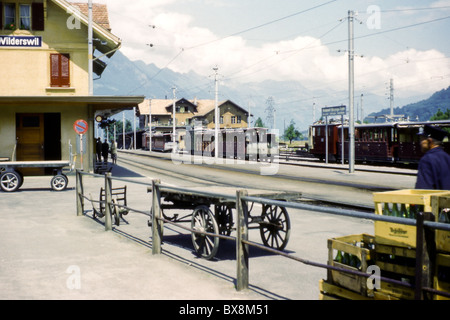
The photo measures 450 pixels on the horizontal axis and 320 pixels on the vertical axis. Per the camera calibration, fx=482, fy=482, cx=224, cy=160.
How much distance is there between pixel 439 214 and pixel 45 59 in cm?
2689

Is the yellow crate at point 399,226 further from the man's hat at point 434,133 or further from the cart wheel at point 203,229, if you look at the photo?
the cart wheel at point 203,229

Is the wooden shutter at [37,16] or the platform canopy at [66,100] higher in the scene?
the wooden shutter at [37,16]

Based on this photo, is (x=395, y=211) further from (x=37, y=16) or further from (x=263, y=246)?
(x=37, y=16)

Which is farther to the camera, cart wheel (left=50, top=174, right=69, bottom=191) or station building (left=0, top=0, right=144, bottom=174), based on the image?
station building (left=0, top=0, right=144, bottom=174)

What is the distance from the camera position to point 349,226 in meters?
10.6

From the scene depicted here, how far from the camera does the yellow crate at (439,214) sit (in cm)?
375

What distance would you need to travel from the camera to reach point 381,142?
35812mm

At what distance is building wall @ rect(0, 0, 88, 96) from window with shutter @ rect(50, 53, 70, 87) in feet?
0.63

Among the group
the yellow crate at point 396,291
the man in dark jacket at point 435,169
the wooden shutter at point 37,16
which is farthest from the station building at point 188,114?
the yellow crate at point 396,291

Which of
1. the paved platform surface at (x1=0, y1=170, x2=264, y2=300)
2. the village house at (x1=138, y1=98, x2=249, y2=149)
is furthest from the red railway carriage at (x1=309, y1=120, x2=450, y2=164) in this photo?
the village house at (x1=138, y1=98, x2=249, y2=149)

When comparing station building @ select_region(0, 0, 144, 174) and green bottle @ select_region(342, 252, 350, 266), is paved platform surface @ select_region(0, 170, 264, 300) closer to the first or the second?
green bottle @ select_region(342, 252, 350, 266)

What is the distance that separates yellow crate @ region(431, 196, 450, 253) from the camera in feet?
12.3

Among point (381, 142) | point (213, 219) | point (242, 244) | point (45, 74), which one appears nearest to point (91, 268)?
point (213, 219)
